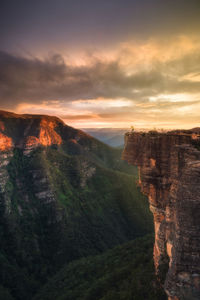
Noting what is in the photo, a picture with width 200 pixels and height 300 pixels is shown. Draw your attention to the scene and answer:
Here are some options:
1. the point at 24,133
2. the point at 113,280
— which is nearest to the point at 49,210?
the point at 113,280

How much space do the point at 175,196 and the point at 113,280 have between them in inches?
1363

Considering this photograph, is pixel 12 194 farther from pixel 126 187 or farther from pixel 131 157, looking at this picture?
pixel 131 157

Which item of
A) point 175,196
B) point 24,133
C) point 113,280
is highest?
point 24,133

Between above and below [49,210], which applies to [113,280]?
above

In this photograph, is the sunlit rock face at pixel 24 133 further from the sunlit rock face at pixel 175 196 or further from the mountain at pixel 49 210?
the sunlit rock face at pixel 175 196

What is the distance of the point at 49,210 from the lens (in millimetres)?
99750

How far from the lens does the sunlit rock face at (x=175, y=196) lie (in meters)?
10.1

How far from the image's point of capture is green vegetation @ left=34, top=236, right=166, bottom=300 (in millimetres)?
26031

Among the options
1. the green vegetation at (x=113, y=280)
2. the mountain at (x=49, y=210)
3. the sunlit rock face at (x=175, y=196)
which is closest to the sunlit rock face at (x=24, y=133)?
the mountain at (x=49, y=210)

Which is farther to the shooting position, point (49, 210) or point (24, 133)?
point (24, 133)

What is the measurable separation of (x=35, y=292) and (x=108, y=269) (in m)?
40.8

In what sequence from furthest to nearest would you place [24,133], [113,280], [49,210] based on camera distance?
[24,133], [49,210], [113,280]

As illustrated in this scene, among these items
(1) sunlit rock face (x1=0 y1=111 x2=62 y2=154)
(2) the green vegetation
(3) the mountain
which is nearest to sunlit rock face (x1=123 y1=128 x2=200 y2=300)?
(2) the green vegetation

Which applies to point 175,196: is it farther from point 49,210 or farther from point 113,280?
point 49,210
